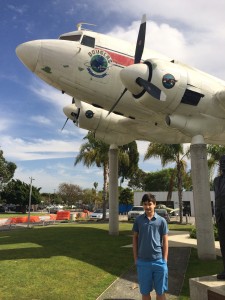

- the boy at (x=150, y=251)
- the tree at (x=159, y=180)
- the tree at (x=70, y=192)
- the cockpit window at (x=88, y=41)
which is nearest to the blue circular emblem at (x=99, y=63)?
the cockpit window at (x=88, y=41)

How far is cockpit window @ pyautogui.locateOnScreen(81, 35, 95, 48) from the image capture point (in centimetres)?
1405

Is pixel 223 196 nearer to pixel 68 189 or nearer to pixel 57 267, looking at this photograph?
pixel 57 267

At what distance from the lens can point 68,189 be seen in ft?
375

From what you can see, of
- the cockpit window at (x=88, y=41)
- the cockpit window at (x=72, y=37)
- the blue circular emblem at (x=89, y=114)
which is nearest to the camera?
the cockpit window at (x=88, y=41)

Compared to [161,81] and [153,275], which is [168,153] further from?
[153,275]

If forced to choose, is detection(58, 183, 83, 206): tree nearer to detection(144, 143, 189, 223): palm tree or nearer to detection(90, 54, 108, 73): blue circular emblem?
detection(144, 143, 189, 223): palm tree

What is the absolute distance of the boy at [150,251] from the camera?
498 cm

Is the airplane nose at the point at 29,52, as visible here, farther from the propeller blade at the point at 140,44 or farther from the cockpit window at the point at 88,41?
the propeller blade at the point at 140,44

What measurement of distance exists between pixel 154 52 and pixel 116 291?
37.9ft

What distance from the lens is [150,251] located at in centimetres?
502

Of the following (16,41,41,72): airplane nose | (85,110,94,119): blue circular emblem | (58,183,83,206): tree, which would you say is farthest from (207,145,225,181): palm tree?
(58,183,83,206): tree

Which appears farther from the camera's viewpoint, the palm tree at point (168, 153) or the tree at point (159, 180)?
the tree at point (159, 180)

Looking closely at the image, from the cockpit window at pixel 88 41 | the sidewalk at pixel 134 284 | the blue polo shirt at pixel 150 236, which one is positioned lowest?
the sidewalk at pixel 134 284

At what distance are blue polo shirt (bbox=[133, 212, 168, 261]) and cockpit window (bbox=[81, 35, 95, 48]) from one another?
10.9m
